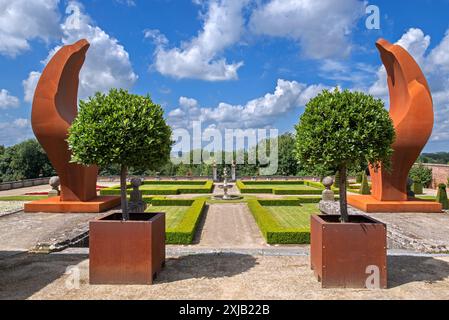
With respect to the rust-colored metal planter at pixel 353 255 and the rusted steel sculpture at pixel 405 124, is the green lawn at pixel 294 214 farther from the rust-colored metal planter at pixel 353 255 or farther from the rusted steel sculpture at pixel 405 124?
the rust-colored metal planter at pixel 353 255

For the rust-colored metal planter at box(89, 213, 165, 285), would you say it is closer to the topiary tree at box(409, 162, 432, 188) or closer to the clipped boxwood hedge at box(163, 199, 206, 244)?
the clipped boxwood hedge at box(163, 199, 206, 244)

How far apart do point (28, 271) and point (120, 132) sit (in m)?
4.05

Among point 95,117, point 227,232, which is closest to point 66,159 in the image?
point 227,232

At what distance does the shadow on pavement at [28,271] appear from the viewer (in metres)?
6.35

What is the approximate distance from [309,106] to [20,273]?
756 centimetres

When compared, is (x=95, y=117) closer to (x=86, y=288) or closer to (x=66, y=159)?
(x=86, y=288)

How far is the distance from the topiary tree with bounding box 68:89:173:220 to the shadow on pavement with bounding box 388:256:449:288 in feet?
19.1

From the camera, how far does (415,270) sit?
741 cm

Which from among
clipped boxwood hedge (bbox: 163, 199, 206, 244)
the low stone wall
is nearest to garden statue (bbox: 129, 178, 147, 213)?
clipped boxwood hedge (bbox: 163, 199, 206, 244)

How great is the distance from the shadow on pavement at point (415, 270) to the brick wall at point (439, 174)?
29.4m

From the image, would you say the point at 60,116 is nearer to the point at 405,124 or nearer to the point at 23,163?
the point at 405,124

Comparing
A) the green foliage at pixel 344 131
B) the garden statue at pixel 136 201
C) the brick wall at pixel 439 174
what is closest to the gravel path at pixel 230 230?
the garden statue at pixel 136 201

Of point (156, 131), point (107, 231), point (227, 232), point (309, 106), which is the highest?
point (309, 106)

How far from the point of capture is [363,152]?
649 cm
